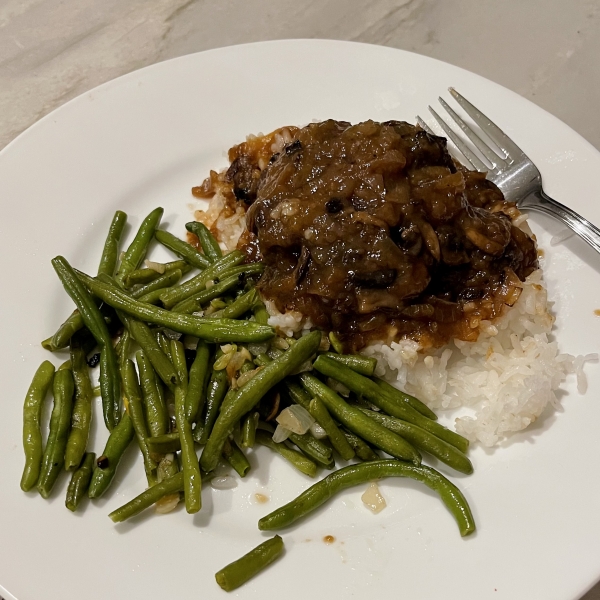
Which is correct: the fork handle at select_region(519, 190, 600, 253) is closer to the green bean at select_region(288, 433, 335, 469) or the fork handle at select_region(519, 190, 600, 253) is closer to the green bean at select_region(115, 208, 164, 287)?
the green bean at select_region(288, 433, 335, 469)

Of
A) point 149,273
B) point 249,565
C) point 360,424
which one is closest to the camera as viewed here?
point 249,565

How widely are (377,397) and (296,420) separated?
454 mm

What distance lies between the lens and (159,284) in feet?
11.8

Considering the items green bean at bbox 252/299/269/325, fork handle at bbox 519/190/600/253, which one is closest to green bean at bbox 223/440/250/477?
green bean at bbox 252/299/269/325

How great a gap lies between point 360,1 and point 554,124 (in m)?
3.04

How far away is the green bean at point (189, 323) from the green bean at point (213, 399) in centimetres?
19

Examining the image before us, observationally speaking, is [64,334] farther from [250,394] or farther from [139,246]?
[250,394]

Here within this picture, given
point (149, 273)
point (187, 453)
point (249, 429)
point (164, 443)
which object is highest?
point (149, 273)

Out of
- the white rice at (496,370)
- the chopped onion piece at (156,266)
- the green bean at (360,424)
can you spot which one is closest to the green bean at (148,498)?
the green bean at (360,424)

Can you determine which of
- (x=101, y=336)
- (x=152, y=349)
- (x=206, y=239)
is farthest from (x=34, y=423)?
(x=206, y=239)

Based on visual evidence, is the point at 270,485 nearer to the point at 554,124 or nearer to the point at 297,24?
the point at 554,124

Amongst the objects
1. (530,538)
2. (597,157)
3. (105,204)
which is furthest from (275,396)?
(597,157)

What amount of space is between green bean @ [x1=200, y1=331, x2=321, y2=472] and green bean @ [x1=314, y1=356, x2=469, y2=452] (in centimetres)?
12

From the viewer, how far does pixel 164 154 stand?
4.17 m
